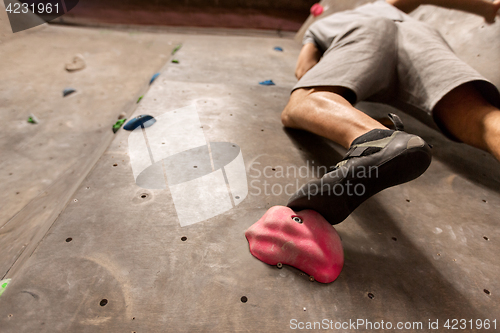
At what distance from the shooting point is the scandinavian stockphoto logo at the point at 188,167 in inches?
34.7

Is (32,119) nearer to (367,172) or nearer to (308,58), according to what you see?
(308,58)

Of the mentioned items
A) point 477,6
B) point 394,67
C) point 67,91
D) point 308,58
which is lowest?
point 67,91

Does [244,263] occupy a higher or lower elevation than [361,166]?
lower

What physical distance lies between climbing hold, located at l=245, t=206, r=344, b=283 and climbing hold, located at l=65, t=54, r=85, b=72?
263 cm

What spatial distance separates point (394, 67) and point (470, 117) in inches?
14.7

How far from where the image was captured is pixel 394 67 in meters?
1.19

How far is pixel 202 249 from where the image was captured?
0.74 m

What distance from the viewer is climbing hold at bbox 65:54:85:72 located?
245cm

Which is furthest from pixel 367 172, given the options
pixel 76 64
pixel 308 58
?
pixel 76 64

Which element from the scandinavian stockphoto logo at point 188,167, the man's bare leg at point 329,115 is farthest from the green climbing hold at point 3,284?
the man's bare leg at point 329,115

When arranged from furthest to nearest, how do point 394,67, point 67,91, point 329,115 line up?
1. point 67,91
2. point 394,67
3. point 329,115

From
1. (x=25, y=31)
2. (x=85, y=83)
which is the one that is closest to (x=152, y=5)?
(x=85, y=83)

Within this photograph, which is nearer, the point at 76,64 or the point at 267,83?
the point at 267,83

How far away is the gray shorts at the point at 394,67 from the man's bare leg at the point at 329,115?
0.05 meters
